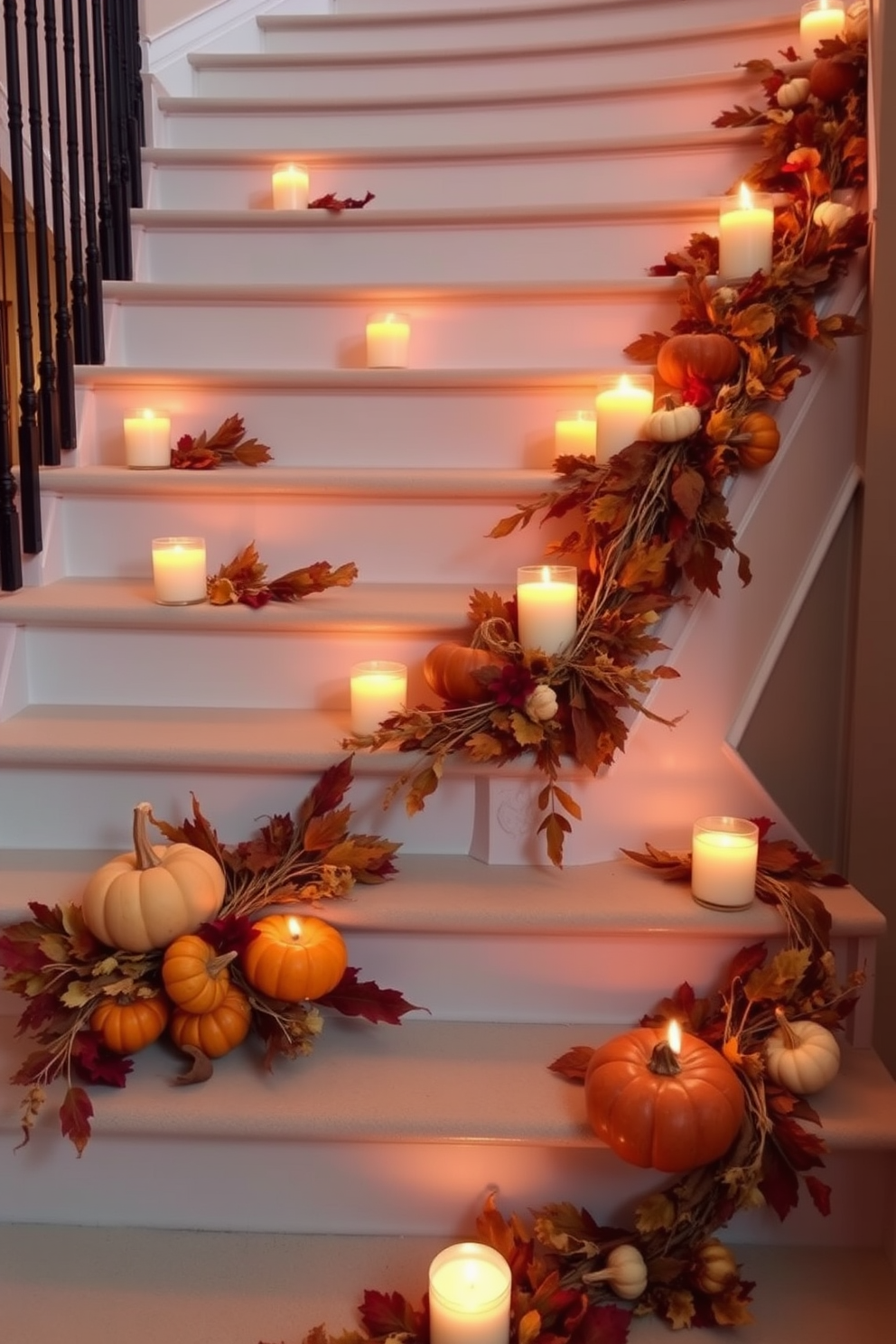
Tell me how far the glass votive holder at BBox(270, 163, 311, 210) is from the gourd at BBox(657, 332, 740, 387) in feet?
3.42

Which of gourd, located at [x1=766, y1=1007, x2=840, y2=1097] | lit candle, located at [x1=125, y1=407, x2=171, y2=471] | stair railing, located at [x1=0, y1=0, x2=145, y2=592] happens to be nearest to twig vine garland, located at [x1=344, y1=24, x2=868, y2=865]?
gourd, located at [x1=766, y1=1007, x2=840, y2=1097]

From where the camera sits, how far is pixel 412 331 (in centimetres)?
212

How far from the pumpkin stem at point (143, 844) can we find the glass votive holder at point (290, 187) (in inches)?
59.7

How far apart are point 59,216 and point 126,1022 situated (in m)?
1.52

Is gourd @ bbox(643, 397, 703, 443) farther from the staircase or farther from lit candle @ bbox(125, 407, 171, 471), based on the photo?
lit candle @ bbox(125, 407, 171, 471)

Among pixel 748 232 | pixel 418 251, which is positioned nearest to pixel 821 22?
pixel 748 232

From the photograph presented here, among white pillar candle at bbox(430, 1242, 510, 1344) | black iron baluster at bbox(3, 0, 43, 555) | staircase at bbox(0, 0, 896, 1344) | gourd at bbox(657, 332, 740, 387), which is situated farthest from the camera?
black iron baluster at bbox(3, 0, 43, 555)

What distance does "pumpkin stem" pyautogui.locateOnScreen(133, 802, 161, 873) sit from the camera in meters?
1.36

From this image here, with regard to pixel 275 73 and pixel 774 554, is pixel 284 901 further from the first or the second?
pixel 275 73

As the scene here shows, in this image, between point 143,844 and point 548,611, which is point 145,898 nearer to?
point 143,844

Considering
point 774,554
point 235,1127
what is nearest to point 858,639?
point 774,554

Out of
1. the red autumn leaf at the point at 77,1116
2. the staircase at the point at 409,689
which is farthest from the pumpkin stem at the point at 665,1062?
the red autumn leaf at the point at 77,1116

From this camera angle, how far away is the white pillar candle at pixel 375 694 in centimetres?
157

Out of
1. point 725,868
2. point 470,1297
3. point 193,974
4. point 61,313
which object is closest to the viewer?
point 470,1297
